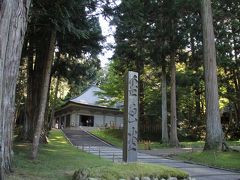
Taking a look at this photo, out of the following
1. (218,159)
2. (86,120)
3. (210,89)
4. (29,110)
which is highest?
(210,89)

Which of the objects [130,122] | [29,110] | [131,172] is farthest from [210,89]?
[29,110]

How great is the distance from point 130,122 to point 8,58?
3681mm

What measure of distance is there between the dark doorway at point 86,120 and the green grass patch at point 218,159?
3097 cm

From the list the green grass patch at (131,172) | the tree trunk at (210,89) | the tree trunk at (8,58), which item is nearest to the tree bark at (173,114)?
the tree trunk at (210,89)

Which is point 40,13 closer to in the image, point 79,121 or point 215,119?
point 215,119

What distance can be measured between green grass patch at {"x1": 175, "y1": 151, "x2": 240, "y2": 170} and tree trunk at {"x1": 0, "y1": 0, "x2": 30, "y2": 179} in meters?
9.03

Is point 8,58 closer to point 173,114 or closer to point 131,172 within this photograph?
point 131,172


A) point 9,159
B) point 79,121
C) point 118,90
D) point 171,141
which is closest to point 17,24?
point 9,159

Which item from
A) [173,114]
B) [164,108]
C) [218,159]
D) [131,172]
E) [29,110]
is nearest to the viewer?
[131,172]

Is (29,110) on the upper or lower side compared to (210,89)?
lower

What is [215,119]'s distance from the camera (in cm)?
1680

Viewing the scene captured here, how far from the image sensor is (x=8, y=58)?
324 inches

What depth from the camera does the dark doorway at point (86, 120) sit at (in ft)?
155

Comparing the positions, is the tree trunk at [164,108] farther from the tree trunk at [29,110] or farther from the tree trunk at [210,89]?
the tree trunk at [29,110]
